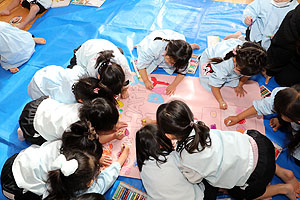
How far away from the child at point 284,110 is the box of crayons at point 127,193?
69 cm

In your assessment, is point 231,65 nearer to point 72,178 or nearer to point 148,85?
point 148,85

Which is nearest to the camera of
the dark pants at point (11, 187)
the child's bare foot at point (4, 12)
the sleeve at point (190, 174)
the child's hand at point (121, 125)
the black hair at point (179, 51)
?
the sleeve at point (190, 174)

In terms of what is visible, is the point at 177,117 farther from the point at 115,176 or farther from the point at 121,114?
the point at 121,114

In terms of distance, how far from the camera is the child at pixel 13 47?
1738 millimetres

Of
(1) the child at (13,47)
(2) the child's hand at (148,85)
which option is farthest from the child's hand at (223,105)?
(1) the child at (13,47)

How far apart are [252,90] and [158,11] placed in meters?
1.16

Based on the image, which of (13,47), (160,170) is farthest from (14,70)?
(160,170)

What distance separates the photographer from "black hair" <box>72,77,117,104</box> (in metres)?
1.25

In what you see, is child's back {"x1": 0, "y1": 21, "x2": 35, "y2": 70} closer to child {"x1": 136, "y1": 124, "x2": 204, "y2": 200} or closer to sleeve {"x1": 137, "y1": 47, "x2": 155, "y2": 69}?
sleeve {"x1": 137, "y1": 47, "x2": 155, "y2": 69}

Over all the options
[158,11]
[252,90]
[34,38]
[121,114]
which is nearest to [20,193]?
[121,114]

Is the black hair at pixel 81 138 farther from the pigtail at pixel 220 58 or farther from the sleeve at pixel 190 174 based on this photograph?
the pigtail at pixel 220 58

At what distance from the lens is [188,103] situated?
158cm

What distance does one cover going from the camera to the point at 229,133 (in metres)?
1.09

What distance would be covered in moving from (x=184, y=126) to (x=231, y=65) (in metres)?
0.70
